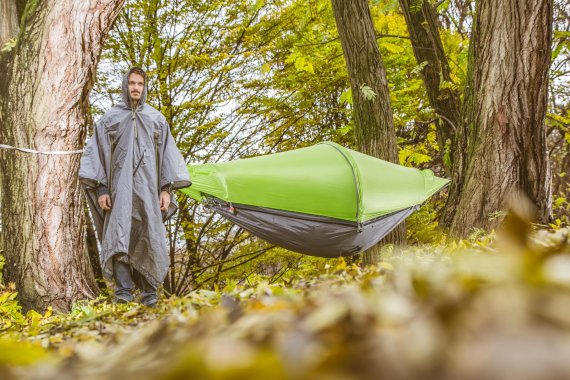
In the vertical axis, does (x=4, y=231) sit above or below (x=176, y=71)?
below

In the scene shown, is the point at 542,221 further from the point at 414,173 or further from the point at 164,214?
the point at 164,214

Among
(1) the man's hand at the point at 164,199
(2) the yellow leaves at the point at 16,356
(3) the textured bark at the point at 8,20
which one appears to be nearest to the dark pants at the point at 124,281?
(1) the man's hand at the point at 164,199

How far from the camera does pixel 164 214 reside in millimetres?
3363

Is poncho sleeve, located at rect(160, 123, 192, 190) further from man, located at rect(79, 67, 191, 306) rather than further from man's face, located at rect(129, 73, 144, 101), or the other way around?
man's face, located at rect(129, 73, 144, 101)

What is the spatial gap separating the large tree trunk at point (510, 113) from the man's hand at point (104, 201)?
2.10 metres

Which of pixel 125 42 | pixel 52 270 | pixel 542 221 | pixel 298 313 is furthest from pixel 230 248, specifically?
pixel 298 313

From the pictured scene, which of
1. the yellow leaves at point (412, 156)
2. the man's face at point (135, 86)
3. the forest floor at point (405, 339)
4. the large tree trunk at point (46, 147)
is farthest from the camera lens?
the yellow leaves at point (412, 156)

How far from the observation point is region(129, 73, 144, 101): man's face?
324 cm

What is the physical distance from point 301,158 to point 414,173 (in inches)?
38.7

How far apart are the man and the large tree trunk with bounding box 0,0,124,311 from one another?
0.56 m

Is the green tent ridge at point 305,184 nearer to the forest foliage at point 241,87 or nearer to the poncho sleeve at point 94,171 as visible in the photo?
the poncho sleeve at point 94,171

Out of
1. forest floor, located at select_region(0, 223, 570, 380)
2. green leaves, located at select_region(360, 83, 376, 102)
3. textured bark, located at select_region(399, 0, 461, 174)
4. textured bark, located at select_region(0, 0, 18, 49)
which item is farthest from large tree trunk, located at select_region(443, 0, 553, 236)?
textured bark, located at select_region(0, 0, 18, 49)

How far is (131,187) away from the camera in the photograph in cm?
311

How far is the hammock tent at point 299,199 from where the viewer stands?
12.0ft
